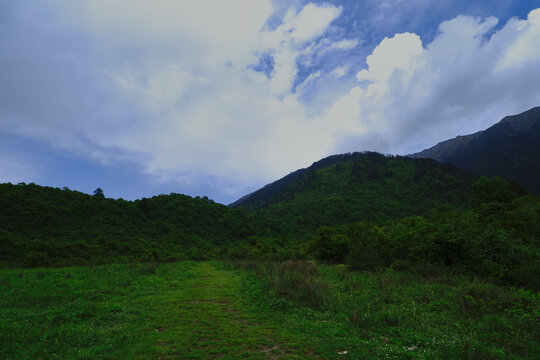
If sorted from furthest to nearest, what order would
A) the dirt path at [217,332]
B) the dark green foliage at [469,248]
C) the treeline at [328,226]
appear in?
the treeline at [328,226]
the dark green foliage at [469,248]
the dirt path at [217,332]

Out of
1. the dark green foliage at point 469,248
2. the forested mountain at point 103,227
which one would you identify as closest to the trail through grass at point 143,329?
the dark green foliage at point 469,248

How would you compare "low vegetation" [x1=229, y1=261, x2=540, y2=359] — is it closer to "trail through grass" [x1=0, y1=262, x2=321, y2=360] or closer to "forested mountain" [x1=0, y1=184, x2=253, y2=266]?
"trail through grass" [x1=0, y1=262, x2=321, y2=360]

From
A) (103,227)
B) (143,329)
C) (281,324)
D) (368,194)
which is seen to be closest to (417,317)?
(281,324)

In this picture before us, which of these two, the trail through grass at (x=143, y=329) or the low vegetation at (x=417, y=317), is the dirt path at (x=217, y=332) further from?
the low vegetation at (x=417, y=317)

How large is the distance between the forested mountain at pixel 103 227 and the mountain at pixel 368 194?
3115 centimetres

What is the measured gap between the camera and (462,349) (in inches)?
245

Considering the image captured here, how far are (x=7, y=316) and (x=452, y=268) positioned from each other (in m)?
24.4

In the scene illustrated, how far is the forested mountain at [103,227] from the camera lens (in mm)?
44156

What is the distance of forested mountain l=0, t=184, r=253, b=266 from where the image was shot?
44.2 meters

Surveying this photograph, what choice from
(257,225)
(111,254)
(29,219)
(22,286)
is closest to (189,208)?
(257,225)

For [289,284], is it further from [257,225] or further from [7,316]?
[257,225]

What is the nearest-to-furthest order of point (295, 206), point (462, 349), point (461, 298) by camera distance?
point (462, 349)
point (461, 298)
point (295, 206)

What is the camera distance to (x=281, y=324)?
8.73 metres

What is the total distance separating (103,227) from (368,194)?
429ft
